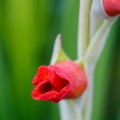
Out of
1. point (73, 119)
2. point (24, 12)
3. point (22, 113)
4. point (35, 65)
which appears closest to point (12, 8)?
point (24, 12)

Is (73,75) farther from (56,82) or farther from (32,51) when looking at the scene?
(32,51)

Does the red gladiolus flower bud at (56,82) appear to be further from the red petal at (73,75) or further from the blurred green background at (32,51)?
the blurred green background at (32,51)

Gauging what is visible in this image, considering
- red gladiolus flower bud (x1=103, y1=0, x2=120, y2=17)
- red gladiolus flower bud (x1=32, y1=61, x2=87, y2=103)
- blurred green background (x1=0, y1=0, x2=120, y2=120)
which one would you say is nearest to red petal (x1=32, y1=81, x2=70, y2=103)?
red gladiolus flower bud (x1=32, y1=61, x2=87, y2=103)

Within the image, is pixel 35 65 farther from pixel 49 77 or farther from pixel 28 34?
pixel 49 77

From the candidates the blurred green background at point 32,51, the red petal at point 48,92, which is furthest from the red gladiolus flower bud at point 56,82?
the blurred green background at point 32,51

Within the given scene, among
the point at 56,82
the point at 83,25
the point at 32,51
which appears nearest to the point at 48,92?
the point at 56,82

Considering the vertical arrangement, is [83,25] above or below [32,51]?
below

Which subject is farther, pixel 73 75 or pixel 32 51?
pixel 32 51
